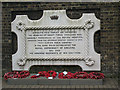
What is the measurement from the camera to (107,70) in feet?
16.1

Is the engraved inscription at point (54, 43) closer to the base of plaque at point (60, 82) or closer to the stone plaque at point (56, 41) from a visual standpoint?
the stone plaque at point (56, 41)

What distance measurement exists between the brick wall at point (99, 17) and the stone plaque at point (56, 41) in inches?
9.2

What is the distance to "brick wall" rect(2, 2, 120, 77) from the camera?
4879 millimetres

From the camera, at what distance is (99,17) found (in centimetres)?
495

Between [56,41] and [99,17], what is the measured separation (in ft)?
5.39

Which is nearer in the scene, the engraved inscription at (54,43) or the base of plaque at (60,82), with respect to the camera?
the base of plaque at (60,82)

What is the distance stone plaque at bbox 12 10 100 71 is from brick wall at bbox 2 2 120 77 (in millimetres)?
234

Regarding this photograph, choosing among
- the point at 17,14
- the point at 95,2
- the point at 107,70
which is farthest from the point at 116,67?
the point at 17,14

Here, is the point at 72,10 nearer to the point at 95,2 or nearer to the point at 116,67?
the point at 95,2

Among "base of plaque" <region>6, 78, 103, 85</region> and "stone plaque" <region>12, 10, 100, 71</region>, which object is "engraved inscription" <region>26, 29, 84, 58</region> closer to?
"stone plaque" <region>12, 10, 100, 71</region>

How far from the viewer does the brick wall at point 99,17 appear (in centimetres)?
488

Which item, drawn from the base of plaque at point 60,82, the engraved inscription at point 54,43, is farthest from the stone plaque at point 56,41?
the base of plaque at point 60,82

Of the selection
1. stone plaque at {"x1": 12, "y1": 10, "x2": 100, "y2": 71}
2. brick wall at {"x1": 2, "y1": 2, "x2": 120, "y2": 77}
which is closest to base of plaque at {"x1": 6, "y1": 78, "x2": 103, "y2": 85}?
stone plaque at {"x1": 12, "y1": 10, "x2": 100, "y2": 71}

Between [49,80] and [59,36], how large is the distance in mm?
1434
